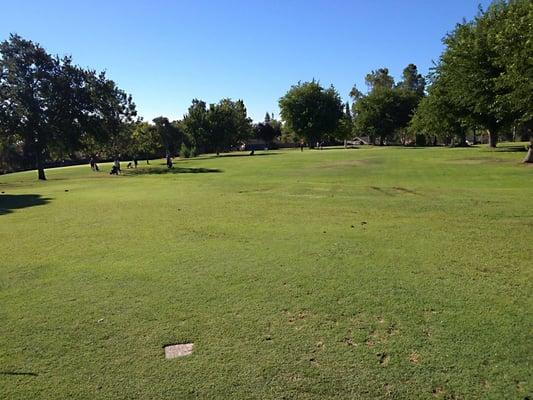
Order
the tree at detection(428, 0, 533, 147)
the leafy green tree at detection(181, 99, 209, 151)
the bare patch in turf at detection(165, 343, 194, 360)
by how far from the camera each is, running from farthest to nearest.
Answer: the leafy green tree at detection(181, 99, 209, 151)
the tree at detection(428, 0, 533, 147)
the bare patch in turf at detection(165, 343, 194, 360)

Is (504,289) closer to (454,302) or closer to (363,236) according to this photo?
(454,302)

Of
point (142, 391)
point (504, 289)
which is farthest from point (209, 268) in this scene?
point (504, 289)

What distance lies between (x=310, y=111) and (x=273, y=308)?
261 ft

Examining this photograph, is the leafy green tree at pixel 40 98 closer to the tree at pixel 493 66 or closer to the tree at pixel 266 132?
the tree at pixel 493 66

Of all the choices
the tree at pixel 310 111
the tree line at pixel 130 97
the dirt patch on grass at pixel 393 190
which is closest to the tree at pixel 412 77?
the tree at pixel 310 111

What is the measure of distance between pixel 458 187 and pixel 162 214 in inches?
488

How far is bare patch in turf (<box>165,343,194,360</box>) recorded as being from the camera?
4484 mm

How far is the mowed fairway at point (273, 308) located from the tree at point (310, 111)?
2855 inches

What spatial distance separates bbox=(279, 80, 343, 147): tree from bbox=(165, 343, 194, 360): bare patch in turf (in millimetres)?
79264

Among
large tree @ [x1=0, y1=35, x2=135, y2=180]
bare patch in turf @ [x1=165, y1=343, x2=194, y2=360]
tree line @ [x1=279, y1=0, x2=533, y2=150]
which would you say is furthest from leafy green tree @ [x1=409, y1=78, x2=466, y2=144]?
bare patch in turf @ [x1=165, y1=343, x2=194, y2=360]

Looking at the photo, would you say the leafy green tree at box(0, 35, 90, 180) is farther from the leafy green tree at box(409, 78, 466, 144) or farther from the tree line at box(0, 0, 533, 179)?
the leafy green tree at box(409, 78, 466, 144)

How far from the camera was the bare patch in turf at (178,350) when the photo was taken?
448cm

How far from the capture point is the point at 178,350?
4.58m

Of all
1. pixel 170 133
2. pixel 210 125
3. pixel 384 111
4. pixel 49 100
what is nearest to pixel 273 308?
pixel 49 100
